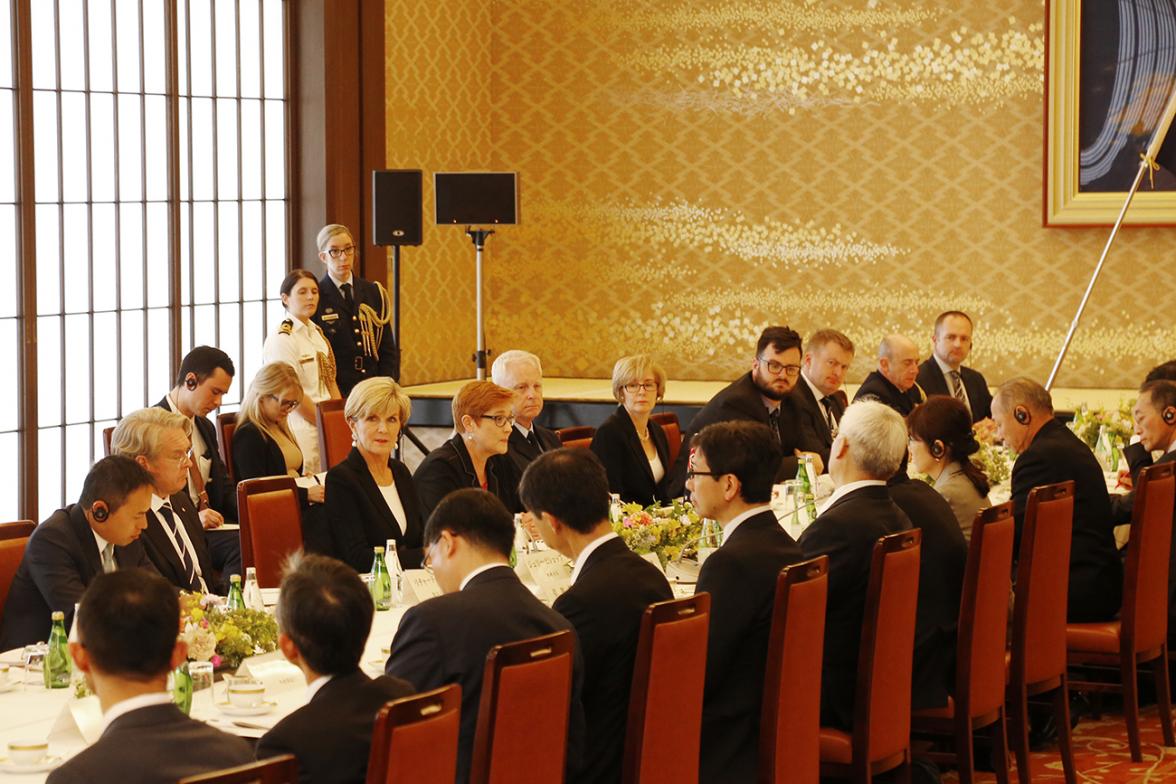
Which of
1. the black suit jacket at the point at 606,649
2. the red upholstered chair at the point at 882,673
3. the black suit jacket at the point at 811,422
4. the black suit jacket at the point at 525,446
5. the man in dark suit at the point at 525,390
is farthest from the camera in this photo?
the black suit jacket at the point at 811,422

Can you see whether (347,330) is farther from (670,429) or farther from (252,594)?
(252,594)

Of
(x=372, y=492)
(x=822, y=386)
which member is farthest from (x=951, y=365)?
(x=372, y=492)

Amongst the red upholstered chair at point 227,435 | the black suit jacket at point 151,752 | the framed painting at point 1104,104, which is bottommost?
the black suit jacket at point 151,752

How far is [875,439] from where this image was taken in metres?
4.78

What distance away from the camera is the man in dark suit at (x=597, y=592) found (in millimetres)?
3861

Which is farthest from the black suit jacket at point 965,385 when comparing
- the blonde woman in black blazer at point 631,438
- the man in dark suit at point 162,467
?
the man in dark suit at point 162,467

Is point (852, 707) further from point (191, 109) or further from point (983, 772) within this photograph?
point (191, 109)

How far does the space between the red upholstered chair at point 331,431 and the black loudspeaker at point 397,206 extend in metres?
2.18

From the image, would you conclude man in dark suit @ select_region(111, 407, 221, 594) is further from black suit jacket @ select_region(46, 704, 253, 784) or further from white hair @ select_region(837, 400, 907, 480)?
black suit jacket @ select_region(46, 704, 253, 784)

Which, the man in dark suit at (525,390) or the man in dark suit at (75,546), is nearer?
the man in dark suit at (75,546)

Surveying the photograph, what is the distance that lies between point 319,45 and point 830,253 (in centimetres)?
385

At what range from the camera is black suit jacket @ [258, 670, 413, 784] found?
2.86 metres

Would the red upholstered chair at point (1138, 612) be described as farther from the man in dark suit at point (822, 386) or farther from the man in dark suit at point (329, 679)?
the man in dark suit at point (329, 679)

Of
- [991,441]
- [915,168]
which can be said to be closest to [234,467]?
[991,441]
